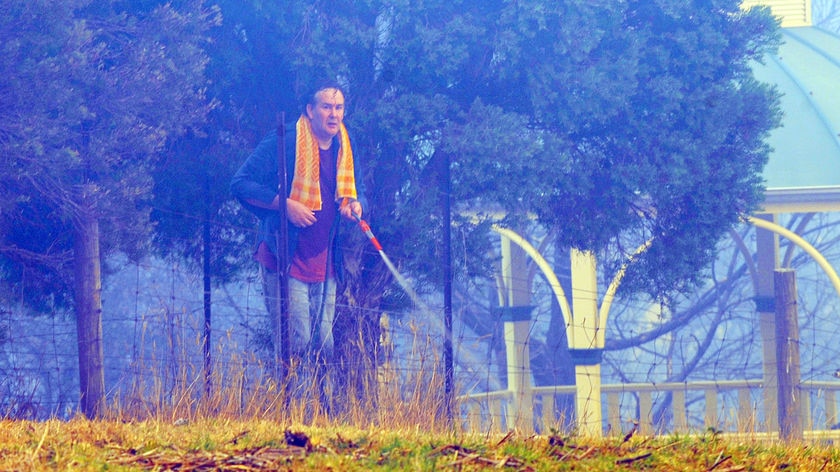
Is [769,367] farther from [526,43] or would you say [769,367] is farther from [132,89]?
[132,89]

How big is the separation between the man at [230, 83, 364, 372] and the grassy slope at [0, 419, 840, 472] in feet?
11.4

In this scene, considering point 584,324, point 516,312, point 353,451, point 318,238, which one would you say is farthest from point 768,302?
point 353,451

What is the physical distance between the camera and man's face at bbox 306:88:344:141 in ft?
32.2

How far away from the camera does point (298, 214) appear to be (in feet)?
32.1

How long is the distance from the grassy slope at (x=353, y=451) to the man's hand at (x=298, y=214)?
3.47m

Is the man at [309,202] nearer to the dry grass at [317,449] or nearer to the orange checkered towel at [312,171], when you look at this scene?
the orange checkered towel at [312,171]

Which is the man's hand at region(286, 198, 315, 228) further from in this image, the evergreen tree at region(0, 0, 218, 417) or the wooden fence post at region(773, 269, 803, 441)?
the wooden fence post at region(773, 269, 803, 441)

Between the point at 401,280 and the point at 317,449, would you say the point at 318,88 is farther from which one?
the point at 317,449

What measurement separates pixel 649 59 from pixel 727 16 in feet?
3.44

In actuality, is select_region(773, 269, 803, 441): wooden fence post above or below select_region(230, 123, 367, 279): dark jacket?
below

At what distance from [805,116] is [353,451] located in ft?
34.4

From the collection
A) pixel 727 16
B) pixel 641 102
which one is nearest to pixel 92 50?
pixel 641 102

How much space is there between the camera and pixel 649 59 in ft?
34.3

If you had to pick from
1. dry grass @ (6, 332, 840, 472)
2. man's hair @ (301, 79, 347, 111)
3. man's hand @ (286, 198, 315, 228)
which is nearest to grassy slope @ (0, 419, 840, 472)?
dry grass @ (6, 332, 840, 472)
